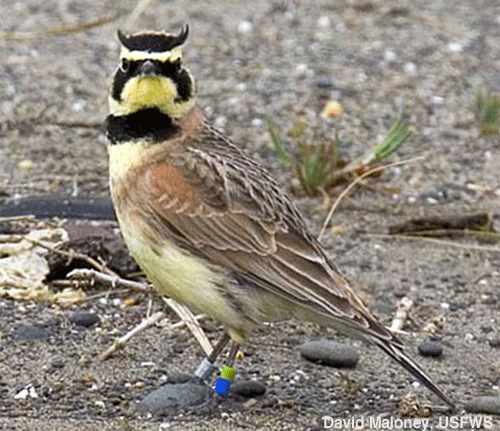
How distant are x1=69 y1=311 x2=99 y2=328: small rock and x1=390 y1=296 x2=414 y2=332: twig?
4.25 ft

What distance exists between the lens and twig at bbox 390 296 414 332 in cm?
697

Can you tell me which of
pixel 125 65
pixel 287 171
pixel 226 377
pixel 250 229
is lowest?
pixel 287 171

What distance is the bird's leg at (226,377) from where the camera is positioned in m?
6.17

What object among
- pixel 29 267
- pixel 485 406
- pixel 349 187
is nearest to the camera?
pixel 485 406

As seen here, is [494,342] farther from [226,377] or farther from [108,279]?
[108,279]

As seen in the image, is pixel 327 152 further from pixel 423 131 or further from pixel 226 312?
pixel 226 312

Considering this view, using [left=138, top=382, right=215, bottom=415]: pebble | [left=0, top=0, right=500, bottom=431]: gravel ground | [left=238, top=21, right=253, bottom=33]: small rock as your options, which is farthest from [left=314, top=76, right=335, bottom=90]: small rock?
[left=138, top=382, right=215, bottom=415]: pebble

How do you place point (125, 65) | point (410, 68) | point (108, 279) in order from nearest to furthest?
point (125, 65)
point (108, 279)
point (410, 68)

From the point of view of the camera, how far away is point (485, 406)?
19.9ft

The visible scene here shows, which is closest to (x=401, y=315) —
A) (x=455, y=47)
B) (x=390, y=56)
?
(x=390, y=56)

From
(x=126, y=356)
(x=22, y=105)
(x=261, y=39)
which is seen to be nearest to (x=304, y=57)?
(x=261, y=39)

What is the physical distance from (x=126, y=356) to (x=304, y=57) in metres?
4.26

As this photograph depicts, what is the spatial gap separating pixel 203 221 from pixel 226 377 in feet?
2.00

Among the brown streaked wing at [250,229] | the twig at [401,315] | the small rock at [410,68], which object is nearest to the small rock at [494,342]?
the twig at [401,315]
